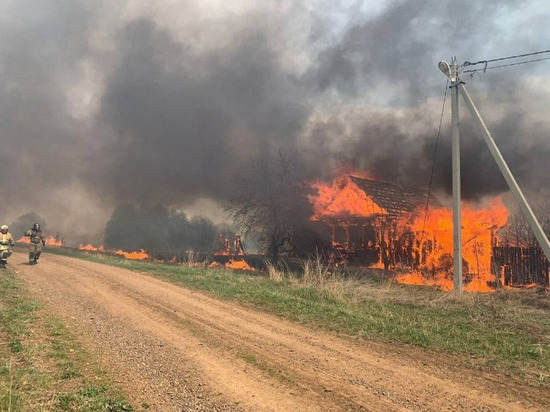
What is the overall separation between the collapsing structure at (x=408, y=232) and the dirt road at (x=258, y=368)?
11.3 m

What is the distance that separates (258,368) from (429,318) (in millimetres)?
5203

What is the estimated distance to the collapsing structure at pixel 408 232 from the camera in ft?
60.4

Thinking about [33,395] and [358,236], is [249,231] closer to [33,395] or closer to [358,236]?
[358,236]

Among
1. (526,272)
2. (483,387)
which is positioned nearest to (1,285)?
(483,387)

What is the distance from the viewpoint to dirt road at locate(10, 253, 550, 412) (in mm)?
4266

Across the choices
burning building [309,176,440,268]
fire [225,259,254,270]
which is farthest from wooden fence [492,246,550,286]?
fire [225,259,254,270]

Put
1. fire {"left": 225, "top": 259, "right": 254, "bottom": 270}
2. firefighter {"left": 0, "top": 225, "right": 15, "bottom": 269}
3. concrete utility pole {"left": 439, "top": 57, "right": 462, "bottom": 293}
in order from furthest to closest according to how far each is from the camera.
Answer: fire {"left": 225, "top": 259, "right": 254, "bottom": 270}
firefighter {"left": 0, "top": 225, "right": 15, "bottom": 269}
concrete utility pole {"left": 439, "top": 57, "right": 462, "bottom": 293}

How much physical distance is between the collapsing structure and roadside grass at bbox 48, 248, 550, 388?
4.77 m

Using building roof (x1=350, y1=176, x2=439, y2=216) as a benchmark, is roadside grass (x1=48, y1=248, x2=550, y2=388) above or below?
below

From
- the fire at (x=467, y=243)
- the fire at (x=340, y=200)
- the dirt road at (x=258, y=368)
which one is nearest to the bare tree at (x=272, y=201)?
the fire at (x=340, y=200)

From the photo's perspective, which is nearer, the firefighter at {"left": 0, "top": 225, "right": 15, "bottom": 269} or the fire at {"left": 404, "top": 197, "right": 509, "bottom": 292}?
the firefighter at {"left": 0, "top": 225, "right": 15, "bottom": 269}

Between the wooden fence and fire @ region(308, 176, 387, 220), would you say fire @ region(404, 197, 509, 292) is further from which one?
fire @ region(308, 176, 387, 220)

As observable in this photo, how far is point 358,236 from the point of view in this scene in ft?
75.8

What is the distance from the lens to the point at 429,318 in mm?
8914
